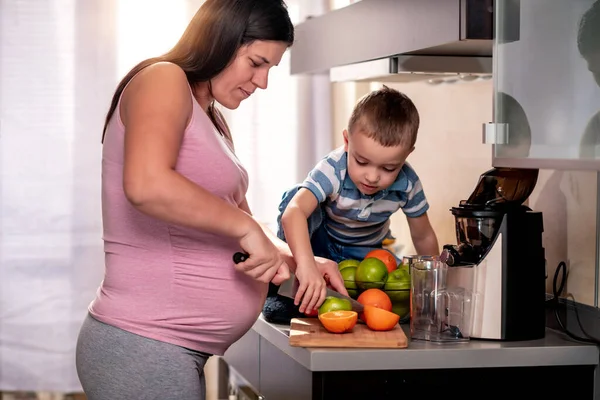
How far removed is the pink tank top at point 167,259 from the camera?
4.14 ft

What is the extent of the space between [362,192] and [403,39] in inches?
15.0

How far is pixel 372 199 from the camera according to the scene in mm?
1844

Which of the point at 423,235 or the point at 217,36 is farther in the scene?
the point at 423,235

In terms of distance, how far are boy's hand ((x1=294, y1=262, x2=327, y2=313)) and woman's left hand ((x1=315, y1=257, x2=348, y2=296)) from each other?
0.09m

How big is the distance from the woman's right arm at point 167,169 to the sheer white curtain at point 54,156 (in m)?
1.43

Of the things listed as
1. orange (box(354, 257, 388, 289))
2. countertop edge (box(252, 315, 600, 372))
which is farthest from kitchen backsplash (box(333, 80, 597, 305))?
orange (box(354, 257, 388, 289))

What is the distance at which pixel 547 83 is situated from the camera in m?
1.38

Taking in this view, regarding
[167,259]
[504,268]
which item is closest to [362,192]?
[504,268]

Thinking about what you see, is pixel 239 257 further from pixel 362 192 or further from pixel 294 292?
pixel 362 192

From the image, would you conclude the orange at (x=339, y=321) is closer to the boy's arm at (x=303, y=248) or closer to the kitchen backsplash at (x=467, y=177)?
Answer: the boy's arm at (x=303, y=248)

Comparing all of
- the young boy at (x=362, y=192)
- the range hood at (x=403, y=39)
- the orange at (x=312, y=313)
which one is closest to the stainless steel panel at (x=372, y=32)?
the range hood at (x=403, y=39)

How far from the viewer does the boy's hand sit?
1522mm

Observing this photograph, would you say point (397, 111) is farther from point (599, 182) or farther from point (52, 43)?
point (52, 43)

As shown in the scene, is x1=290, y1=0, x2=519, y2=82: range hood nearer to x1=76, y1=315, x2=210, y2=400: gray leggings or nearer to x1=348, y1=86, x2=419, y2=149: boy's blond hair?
x1=348, y1=86, x2=419, y2=149: boy's blond hair
